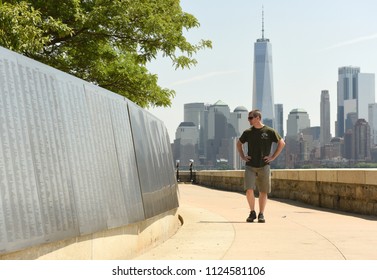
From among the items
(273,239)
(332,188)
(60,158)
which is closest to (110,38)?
(332,188)

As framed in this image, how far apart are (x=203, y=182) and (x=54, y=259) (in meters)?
32.9

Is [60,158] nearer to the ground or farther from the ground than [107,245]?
farther from the ground

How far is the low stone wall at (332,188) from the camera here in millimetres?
12141

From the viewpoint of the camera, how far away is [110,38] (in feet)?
53.9

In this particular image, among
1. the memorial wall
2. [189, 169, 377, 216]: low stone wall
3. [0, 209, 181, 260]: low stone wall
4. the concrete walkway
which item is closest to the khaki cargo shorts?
the concrete walkway

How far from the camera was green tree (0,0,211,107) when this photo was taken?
14193 millimetres

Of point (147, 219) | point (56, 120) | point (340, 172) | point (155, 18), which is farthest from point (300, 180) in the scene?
point (56, 120)

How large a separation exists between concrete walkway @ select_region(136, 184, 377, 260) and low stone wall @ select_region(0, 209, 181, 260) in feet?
0.60

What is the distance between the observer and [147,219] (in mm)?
7781

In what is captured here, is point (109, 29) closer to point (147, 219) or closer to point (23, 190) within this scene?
point (147, 219)

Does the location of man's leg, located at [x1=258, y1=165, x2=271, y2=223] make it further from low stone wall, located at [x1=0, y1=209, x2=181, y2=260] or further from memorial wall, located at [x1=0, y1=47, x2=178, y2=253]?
memorial wall, located at [x1=0, y1=47, x2=178, y2=253]

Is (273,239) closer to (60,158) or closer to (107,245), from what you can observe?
(107,245)

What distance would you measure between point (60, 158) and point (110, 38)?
1145 cm

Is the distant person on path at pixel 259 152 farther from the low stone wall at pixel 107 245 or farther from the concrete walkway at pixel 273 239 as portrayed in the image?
the low stone wall at pixel 107 245
